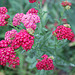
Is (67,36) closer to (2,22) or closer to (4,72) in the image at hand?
Result: (2,22)

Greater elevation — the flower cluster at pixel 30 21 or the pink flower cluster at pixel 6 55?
the flower cluster at pixel 30 21

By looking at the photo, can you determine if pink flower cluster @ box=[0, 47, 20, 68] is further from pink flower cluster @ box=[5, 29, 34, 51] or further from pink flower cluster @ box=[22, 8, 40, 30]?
pink flower cluster @ box=[22, 8, 40, 30]

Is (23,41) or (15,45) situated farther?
(15,45)

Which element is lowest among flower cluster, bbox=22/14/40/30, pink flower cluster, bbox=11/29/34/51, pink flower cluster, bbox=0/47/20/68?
pink flower cluster, bbox=0/47/20/68

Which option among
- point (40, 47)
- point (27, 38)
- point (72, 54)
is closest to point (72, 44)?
point (72, 54)

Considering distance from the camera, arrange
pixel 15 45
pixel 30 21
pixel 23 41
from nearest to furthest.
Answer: pixel 23 41, pixel 15 45, pixel 30 21

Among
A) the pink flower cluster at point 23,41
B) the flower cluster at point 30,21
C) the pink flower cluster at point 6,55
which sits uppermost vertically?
the flower cluster at point 30,21

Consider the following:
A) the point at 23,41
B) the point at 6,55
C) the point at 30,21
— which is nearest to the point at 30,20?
the point at 30,21

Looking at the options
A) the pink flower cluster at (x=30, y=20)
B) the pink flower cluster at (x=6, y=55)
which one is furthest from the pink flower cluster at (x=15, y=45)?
the pink flower cluster at (x=30, y=20)

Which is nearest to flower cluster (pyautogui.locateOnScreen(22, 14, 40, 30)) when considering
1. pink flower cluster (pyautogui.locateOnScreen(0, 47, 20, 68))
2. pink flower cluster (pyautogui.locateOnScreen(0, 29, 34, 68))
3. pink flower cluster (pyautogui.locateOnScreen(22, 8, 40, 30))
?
pink flower cluster (pyautogui.locateOnScreen(22, 8, 40, 30))

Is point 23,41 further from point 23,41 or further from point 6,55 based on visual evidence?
point 6,55

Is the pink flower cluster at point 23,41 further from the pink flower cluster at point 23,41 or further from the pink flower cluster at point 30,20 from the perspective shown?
the pink flower cluster at point 30,20

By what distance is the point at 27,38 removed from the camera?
252 cm

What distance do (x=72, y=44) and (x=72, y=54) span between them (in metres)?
0.44
